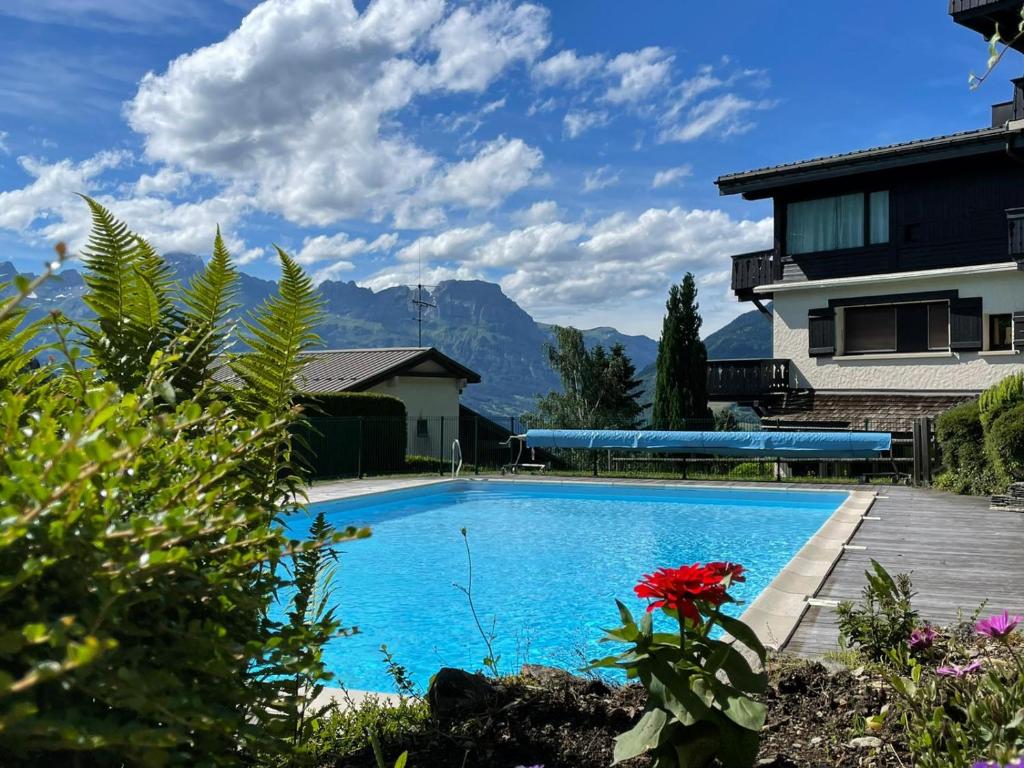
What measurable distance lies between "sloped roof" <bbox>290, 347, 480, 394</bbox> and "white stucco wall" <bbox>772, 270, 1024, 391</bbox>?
10.4 metres

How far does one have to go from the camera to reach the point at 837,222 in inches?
815

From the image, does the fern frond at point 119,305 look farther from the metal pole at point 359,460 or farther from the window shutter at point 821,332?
the window shutter at point 821,332

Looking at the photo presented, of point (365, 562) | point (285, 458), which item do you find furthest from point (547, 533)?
point (285, 458)

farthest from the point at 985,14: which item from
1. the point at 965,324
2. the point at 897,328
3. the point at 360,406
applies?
the point at 360,406

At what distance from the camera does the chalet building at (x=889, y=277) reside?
18.4 meters

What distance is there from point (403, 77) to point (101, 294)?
59.6 feet

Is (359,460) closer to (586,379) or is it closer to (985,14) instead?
(985,14)

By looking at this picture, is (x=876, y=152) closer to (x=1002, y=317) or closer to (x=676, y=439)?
(x=1002, y=317)

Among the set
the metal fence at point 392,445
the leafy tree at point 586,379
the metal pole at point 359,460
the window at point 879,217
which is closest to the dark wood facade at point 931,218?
the window at point 879,217

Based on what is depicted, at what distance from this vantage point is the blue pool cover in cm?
1617

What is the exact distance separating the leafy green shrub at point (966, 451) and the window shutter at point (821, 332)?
736 cm

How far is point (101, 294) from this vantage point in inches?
79.4

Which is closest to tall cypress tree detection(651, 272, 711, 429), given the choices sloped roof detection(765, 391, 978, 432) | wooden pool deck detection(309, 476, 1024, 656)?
sloped roof detection(765, 391, 978, 432)

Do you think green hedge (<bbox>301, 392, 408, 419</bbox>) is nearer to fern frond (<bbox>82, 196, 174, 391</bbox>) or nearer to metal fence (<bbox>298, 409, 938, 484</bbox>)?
metal fence (<bbox>298, 409, 938, 484</bbox>)
